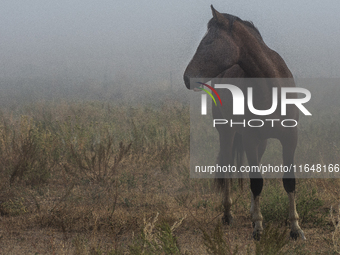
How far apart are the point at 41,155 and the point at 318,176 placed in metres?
4.77

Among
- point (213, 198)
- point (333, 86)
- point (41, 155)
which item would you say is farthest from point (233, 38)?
point (333, 86)

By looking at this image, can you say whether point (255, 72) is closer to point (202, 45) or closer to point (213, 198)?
point (202, 45)

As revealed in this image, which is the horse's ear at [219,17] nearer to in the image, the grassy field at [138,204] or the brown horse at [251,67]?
the brown horse at [251,67]

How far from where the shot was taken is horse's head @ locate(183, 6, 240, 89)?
3.57m

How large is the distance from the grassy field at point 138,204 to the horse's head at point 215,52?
141cm

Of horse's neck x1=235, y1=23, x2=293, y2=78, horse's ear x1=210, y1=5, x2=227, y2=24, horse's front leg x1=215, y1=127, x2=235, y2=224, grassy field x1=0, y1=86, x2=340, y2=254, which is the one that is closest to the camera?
grassy field x1=0, y1=86, x2=340, y2=254

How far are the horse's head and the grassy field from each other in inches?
55.7

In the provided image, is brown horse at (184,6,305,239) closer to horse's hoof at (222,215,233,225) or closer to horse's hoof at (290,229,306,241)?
horse's hoof at (290,229,306,241)

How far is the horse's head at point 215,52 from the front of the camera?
3571 mm

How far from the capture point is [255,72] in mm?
3939

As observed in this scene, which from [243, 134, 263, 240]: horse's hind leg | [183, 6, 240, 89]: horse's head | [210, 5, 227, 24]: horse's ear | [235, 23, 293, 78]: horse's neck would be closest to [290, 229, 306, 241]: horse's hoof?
[243, 134, 263, 240]: horse's hind leg

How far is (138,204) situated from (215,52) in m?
2.60

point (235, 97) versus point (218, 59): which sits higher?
point (218, 59)

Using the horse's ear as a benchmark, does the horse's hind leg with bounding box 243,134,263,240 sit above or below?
below
